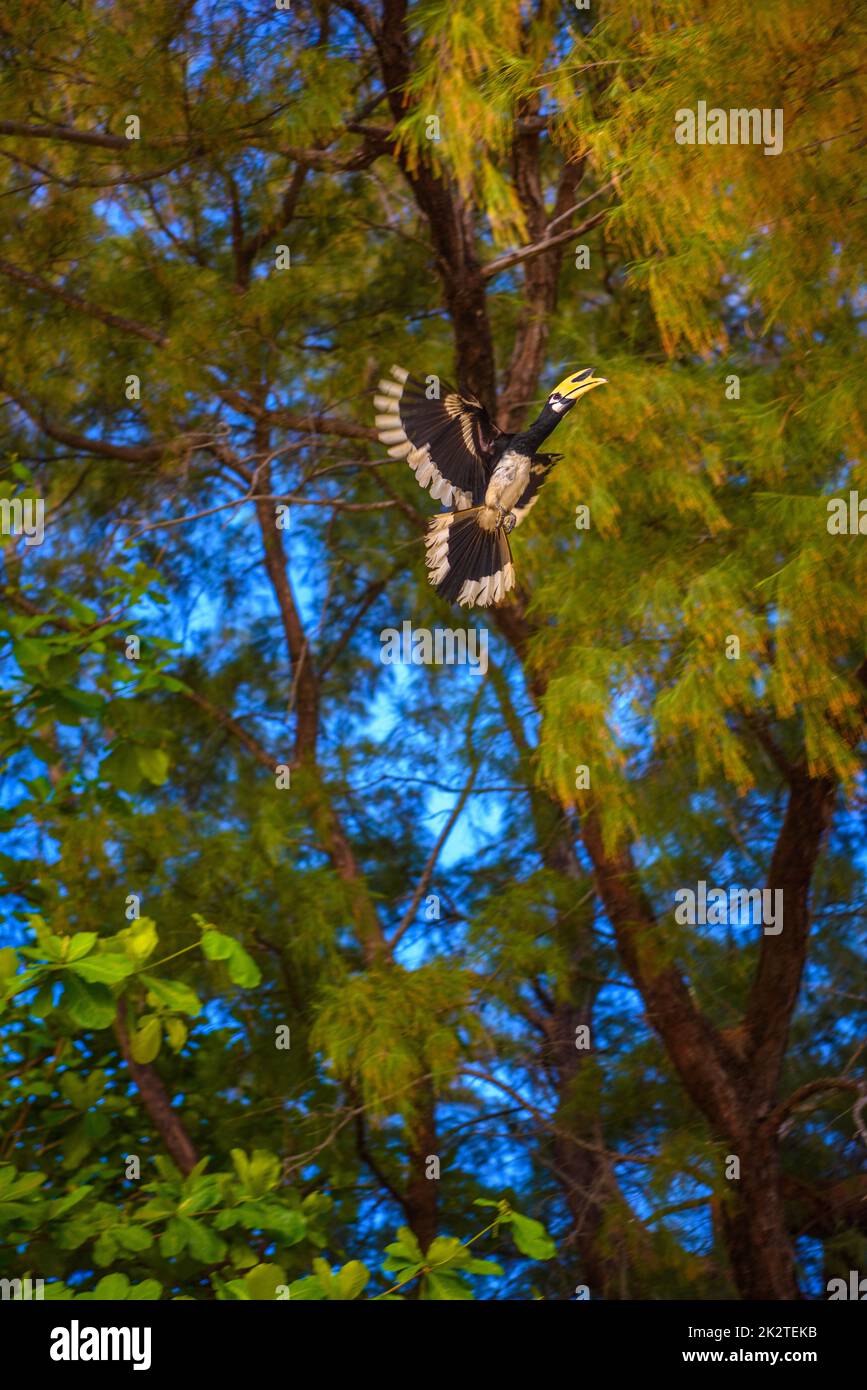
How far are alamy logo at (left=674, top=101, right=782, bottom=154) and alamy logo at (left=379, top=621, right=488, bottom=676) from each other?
133cm

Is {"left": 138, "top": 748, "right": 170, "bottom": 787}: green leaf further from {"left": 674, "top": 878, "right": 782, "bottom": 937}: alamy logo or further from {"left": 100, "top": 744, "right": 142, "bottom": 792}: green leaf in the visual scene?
{"left": 674, "top": 878, "right": 782, "bottom": 937}: alamy logo

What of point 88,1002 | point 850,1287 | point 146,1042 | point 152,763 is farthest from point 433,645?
point 88,1002

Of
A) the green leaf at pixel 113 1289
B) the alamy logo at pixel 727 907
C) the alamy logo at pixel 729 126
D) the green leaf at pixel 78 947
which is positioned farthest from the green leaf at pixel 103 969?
the alamy logo at pixel 727 907

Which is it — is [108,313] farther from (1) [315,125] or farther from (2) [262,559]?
(2) [262,559]

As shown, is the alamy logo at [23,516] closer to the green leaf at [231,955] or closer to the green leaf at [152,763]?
the green leaf at [152,763]

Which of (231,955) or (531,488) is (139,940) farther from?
(531,488)

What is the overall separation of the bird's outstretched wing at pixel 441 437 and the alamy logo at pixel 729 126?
587 millimetres

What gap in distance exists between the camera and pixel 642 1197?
293cm

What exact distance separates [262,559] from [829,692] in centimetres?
200

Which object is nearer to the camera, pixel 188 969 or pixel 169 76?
pixel 169 76

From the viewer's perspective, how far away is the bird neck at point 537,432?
1.34m
